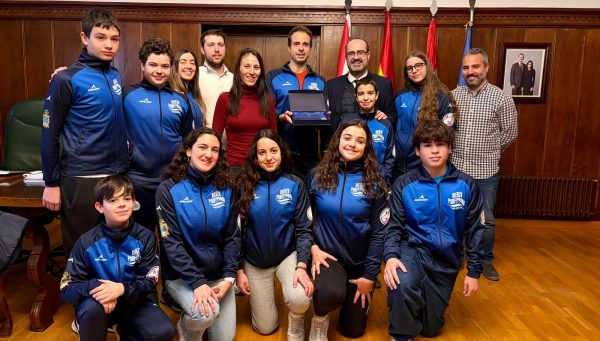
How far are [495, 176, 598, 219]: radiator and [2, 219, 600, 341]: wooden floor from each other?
0.87 metres

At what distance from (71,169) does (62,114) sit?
28 cm

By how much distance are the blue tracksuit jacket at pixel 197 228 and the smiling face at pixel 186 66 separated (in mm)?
1067

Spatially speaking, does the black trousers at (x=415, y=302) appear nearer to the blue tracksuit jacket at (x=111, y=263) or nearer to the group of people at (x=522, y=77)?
the blue tracksuit jacket at (x=111, y=263)

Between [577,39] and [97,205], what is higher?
[577,39]

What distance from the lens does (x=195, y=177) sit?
2373mm

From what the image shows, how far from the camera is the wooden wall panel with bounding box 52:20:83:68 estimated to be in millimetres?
5000

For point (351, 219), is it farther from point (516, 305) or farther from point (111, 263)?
point (516, 305)

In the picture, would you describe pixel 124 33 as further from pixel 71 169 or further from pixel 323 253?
pixel 323 253

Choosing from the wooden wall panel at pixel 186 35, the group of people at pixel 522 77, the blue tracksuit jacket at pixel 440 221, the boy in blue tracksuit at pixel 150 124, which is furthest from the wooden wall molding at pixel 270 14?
the blue tracksuit jacket at pixel 440 221

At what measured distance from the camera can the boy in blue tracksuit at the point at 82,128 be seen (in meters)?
2.34

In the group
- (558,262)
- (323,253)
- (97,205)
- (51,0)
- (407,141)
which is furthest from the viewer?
(51,0)

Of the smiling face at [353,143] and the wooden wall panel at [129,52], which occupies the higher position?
the wooden wall panel at [129,52]

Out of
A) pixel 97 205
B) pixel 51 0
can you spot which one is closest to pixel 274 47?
pixel 51 0

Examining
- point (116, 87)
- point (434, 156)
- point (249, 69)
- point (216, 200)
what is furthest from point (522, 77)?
point (116, 87)
